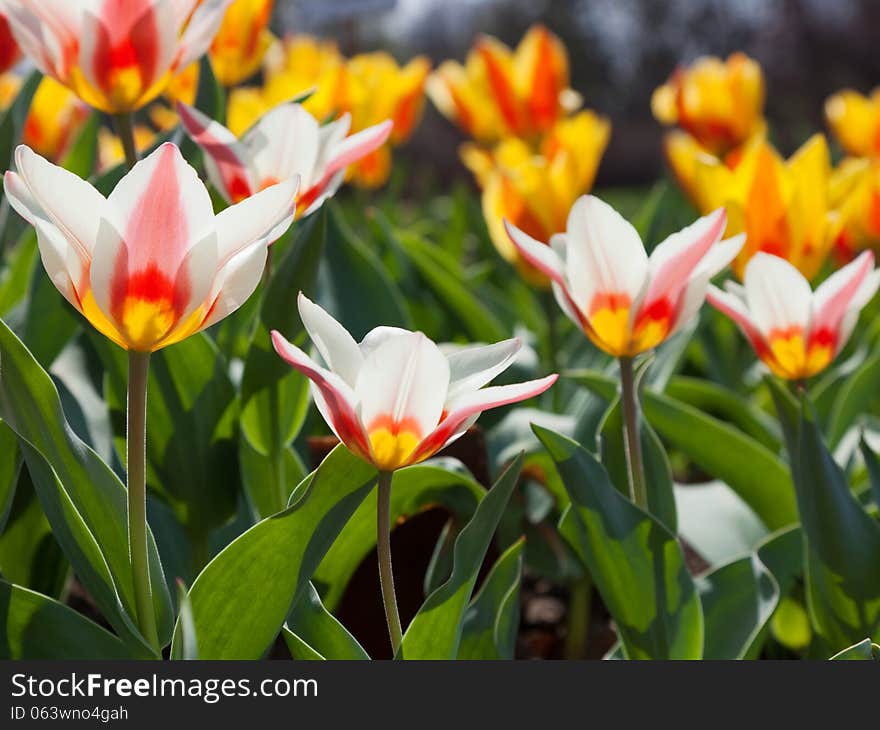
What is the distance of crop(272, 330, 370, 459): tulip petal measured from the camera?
577 millimetres

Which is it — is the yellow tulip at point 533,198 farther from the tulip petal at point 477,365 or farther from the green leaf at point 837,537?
the tulip petal at point 477,365

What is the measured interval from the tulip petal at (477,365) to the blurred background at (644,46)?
9.87 meters

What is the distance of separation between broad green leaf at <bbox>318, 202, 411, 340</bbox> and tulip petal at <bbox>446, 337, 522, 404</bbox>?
556 mm

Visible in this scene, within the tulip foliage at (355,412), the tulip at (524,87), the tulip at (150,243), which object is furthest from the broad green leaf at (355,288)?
the tulip at (524,87)

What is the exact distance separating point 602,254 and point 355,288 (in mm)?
517

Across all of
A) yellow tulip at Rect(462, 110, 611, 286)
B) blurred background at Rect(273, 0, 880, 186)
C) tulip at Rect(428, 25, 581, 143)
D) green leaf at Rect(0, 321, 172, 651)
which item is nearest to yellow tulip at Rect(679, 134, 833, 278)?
yellow tulip at Rect(462, 110, 611, 286)

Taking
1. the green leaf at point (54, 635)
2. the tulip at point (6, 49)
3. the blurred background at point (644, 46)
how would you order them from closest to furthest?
the green leaf at point (54, 635) → the tulip at point (6, 49) → the blurred background at point (644, 46)

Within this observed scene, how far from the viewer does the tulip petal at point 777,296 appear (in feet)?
2.80

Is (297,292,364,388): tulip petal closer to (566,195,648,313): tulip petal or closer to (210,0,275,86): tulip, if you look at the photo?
(566,195,648,313): tulip petal

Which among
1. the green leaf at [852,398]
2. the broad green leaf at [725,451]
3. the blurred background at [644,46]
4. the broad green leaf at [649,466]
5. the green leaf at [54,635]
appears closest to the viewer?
the green leaf at [54,635]

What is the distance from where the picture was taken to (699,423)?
104 cm

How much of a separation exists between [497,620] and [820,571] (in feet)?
0.90

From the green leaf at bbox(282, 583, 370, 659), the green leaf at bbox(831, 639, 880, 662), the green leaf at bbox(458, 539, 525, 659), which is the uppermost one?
the green leaf at bbox(831, 639, 880, 662)

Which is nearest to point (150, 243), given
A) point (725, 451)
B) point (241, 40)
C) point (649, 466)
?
point (649, 466)
